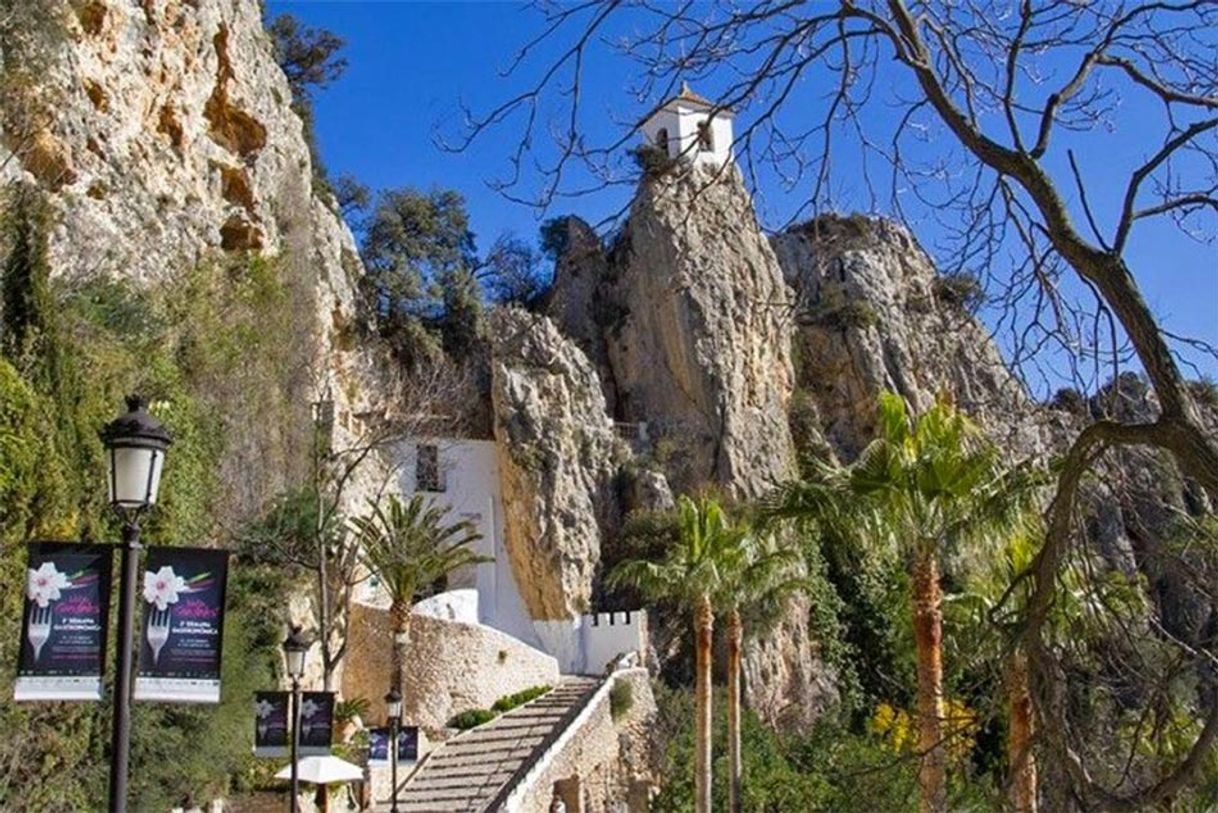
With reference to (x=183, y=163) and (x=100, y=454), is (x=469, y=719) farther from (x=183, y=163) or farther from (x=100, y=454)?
(x=183, y=163)

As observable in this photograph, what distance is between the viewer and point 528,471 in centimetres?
3597

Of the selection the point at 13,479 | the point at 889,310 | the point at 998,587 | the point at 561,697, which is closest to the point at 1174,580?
the point at 998,587

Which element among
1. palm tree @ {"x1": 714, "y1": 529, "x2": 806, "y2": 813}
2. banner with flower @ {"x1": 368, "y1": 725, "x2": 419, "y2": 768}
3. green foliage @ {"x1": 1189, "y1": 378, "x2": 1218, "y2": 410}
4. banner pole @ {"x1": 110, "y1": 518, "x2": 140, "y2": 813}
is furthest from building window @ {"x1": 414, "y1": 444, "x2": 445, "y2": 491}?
green foliage @ {"x1": 1189, "y1": 378, "x2": 1218, "y2": 410}

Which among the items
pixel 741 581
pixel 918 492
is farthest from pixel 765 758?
pixel 918 492

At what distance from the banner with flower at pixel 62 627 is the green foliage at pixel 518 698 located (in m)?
22.2

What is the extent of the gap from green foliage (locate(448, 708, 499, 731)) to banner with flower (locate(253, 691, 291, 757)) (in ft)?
45.9

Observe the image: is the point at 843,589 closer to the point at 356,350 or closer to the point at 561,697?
the point at 561,697

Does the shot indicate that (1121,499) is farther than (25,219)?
No

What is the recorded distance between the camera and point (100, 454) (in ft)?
54.6

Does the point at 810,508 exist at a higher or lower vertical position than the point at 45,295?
lower

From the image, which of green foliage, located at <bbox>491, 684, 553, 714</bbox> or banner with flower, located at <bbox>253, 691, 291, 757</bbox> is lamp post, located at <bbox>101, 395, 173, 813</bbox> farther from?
green foliage, located at <bbox>491, 684, 553, 714</bbox>

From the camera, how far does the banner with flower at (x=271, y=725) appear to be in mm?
13664

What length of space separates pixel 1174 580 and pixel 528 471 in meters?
31.4

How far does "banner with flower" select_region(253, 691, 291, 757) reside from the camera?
1366cm
